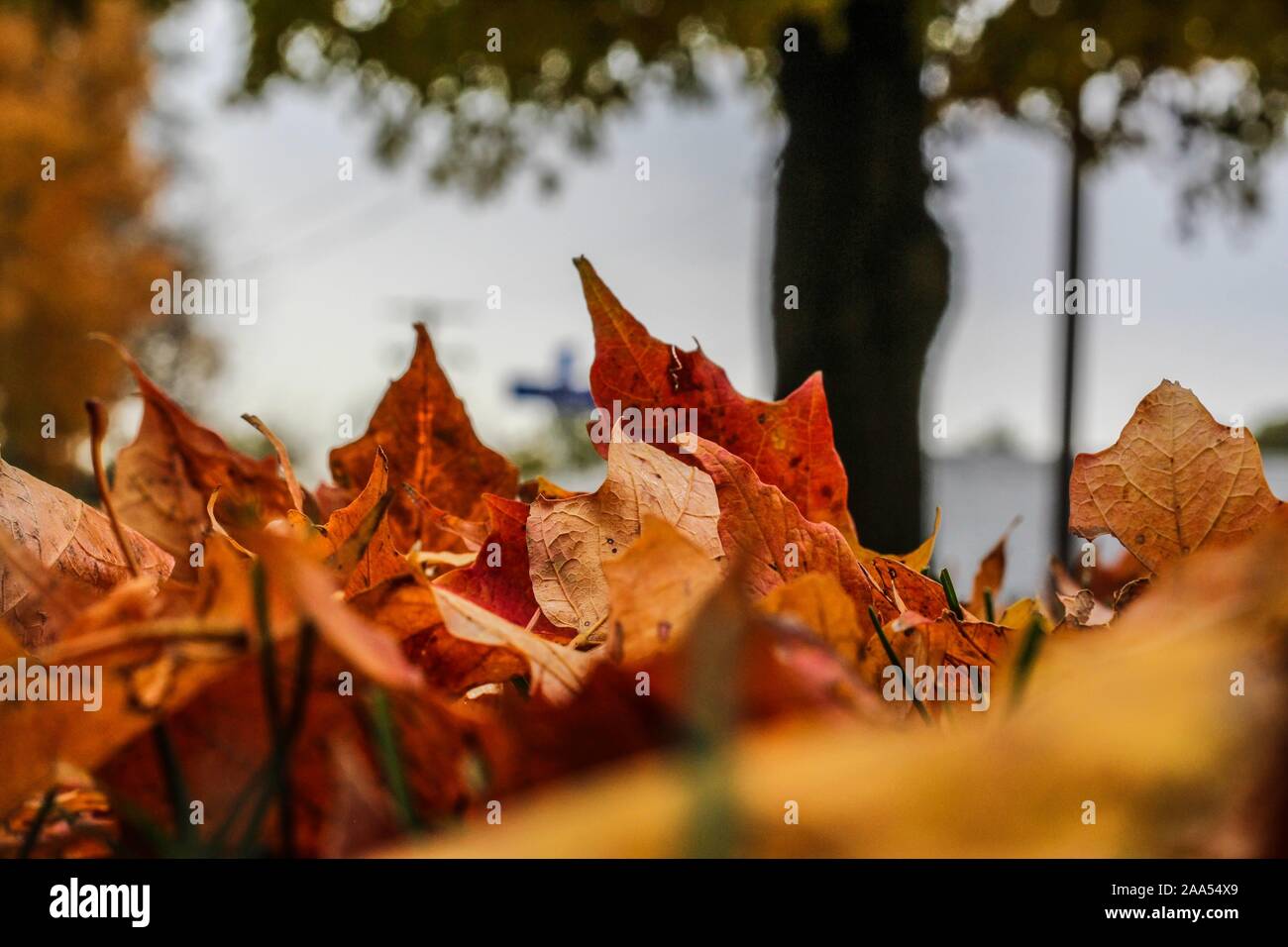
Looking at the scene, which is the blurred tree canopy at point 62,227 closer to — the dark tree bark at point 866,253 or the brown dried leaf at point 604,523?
the dark tree bark at point 866,253

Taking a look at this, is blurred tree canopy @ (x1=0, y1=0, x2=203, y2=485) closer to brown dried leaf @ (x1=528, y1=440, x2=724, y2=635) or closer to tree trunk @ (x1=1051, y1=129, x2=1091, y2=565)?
tree trunk @ (x1=1051, y1=129, x2=1091, y2=565)

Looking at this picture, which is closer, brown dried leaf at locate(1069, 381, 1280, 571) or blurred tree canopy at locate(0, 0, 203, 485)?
brown dried leaf at locate(1069, 381, 1280, 571)

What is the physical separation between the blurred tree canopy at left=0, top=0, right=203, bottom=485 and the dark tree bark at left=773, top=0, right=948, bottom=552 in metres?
7.99

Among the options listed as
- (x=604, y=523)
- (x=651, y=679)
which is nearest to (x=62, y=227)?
(x=604, y=523)

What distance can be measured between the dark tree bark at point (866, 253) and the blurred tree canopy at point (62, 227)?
7.99 m

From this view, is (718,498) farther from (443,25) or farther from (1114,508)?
(443,25)

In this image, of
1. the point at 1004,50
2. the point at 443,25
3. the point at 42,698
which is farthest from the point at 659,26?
the point at 42,698

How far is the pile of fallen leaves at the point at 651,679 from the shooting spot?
15cm

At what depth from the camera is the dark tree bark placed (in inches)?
117

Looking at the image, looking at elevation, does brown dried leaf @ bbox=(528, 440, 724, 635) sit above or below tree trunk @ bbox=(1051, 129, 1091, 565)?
below

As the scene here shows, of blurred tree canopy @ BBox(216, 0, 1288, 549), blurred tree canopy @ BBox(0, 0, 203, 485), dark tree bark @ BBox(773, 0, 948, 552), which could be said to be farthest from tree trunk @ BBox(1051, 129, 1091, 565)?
blurred tree canopy @ BBox(0, 0, 203, 485)

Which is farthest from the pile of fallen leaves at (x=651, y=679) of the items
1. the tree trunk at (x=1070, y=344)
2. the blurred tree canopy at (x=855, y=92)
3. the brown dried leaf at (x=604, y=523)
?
the tree trunk at (x=1070, y=344)

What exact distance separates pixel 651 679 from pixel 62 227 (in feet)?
37.0
